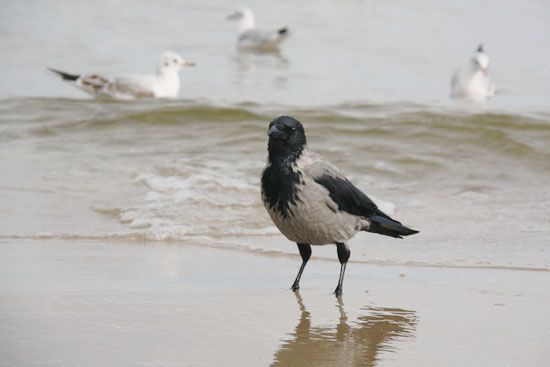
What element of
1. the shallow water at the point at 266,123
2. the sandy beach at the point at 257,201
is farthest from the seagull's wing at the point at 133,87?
the shallow water at the point at 266,123

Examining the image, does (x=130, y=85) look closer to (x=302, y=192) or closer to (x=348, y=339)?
(x=302, y=192)

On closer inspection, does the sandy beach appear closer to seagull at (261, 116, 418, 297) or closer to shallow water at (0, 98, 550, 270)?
shallow water at (0, 98, 550, 270)

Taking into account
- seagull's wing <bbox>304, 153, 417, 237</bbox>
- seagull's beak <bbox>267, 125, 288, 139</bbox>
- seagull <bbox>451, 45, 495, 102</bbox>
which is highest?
seagull <bbox>451, 45, 495, 102</bbox>

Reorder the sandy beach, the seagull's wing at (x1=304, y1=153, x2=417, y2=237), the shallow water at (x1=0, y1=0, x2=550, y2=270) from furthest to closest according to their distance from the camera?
the shallow water at (x1=0, y1=0, x2=550, y2=270)
the seagull's wing at (x1=304, y1=153, x2=417, y2=237)
the sandy beach

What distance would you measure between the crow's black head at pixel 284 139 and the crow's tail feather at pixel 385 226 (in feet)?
2.41

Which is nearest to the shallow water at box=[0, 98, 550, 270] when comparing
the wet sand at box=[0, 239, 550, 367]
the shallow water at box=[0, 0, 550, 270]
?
the shallow water at box=[0, 0, 550, 270]

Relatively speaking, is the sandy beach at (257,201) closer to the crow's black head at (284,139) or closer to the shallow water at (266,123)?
the shallow water at (266,123)

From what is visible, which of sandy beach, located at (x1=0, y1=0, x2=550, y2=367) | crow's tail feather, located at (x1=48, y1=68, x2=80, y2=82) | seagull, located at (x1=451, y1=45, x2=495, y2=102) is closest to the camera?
sandy beach, located at (x1=0, y1=0, x2=550, y2=367)

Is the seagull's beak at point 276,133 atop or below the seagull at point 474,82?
below

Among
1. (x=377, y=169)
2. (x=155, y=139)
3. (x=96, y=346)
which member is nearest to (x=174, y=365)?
(x=96, y=346)

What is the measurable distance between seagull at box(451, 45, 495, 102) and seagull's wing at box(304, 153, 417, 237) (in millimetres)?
9520

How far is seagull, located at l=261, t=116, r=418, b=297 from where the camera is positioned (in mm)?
5973

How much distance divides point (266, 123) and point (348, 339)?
8.14 meters

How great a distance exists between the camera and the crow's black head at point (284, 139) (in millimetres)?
5980
